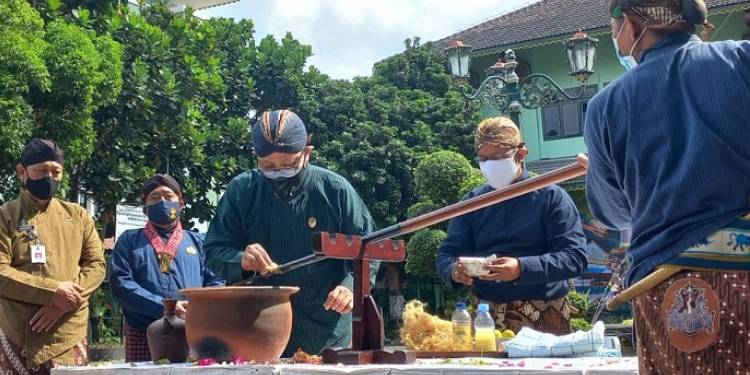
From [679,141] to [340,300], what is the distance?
1898 millimetres

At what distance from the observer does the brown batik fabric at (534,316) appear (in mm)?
4543

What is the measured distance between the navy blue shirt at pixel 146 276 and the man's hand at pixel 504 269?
228 centimetres

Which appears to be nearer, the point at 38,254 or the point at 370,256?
the point at 370,256

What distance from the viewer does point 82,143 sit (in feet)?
43.9

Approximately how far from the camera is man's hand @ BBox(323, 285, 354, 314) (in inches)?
157

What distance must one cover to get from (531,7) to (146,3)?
1415cm

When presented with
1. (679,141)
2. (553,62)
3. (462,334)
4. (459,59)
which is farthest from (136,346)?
(553,62)

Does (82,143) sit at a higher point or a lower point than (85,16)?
lower

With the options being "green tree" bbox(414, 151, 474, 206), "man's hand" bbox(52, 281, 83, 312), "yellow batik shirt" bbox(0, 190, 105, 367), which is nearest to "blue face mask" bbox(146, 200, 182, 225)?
"yellow batik shirt" bbox(0, 190, 105, 367)

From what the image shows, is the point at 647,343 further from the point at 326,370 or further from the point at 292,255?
the point at 292,255

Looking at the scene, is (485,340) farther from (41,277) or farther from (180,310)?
(41,277)

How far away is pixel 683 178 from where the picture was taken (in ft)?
7.62

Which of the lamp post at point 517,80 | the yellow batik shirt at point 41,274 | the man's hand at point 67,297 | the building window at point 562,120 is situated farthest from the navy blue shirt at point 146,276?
the building window at point 562,120

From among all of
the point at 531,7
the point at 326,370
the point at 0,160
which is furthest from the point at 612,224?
the point at 531,7
